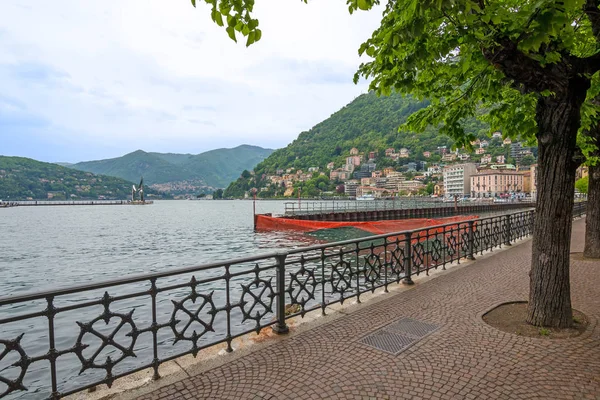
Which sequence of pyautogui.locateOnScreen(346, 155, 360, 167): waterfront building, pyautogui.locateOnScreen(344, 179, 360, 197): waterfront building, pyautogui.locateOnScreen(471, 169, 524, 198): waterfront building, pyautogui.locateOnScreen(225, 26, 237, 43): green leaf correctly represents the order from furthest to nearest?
1. pyautogui.locateOnScreen(346, 155, 360, 167): waterfront building
2. pyautogui.locateOnScreen(344, 179, 360, 197): waterfront building
3. pyautogui.locateOnScreen(471, 169, 524, 198): waterfront building
4. pyautogui.locateOnScreen(225, 26, 237, 43): green leaf

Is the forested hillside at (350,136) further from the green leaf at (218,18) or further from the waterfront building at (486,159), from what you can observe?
the green leaf at (218,18)

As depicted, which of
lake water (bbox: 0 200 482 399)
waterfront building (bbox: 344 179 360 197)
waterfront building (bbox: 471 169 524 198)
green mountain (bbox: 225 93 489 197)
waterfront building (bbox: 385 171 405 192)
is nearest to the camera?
lake water (bbox: 0 200 482 399)

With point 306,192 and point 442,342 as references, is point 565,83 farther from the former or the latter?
point 306,192

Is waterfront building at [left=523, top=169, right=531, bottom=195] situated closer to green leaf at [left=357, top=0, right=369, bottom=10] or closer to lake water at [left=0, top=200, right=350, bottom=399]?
lake water at [left=0, top=200, right=350, bottom=399]

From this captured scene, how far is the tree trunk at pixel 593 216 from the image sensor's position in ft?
31.1

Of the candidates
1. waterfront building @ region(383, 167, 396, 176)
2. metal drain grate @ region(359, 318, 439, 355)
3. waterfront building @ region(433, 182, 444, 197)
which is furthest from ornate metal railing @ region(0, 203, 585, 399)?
waterfront building @ region(383, 167, 396, 176)

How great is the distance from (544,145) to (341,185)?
18160cm

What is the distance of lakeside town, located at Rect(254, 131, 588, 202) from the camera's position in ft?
454

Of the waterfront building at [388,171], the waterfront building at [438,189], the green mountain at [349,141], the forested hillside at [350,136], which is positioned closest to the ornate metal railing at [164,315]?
the waterfront building at [438,189]

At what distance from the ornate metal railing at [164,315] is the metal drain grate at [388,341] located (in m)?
1.12

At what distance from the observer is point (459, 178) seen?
148 m

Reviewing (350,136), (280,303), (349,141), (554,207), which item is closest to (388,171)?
(349,141)

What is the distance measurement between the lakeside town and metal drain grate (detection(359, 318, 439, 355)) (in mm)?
141412

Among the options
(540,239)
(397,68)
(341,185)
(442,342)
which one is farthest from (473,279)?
(341,185)
